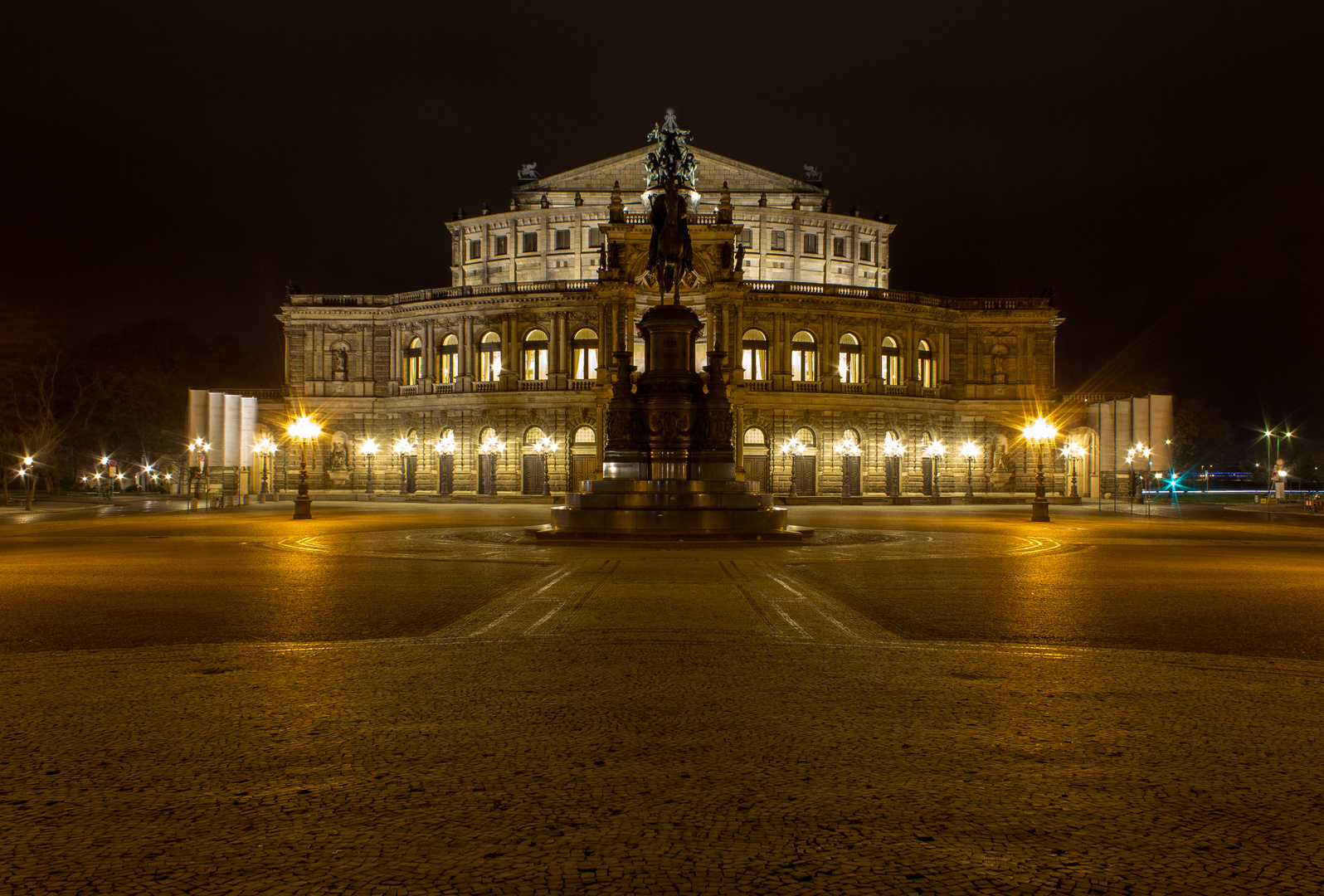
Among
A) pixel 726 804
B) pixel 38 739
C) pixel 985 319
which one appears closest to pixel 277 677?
pixel 38 739

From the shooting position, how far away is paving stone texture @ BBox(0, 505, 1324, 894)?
13.6 ft

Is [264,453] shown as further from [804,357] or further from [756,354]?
[804,357]

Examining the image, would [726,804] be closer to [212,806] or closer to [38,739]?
[212,806]

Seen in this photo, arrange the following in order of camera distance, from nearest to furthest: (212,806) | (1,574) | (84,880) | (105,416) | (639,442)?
(84,880) → (212,806) → (1,574) → (639,442) → (105,416)

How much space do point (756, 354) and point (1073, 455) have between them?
23234 millimetres

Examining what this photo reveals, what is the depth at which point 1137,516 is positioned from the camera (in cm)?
4012

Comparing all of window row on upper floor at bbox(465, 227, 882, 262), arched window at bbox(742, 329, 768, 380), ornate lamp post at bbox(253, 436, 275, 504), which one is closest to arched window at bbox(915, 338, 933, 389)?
arched window at bbox(742, 329, 768, 380)

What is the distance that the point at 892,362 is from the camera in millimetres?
65938

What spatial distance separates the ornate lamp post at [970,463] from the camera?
64037 mm

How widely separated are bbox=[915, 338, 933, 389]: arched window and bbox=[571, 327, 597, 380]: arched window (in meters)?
23.6

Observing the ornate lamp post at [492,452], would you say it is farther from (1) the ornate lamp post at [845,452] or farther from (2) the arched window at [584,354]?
(1) the ornate lamp post at [845,452]

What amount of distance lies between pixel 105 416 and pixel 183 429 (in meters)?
5.63

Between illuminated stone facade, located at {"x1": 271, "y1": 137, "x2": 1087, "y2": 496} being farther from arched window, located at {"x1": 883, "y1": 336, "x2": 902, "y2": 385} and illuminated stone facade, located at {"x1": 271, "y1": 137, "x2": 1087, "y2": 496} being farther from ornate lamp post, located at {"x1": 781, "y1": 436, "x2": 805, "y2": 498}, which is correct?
→ ornate lamp post, located at {"x1": 781, "y1": 436, "x2": 805, "y2": 498}

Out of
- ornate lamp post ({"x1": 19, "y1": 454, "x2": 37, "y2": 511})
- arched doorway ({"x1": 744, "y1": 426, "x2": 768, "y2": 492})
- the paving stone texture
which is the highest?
arched doorway ({"x1": 744, "y1": 426, "x2": 768, "y2": 492})
